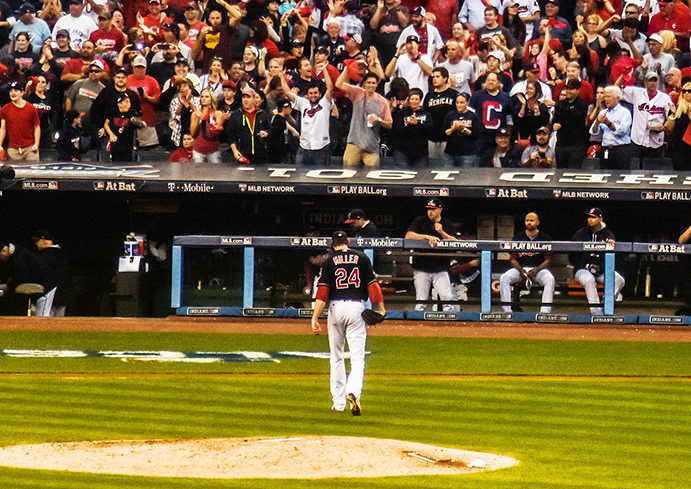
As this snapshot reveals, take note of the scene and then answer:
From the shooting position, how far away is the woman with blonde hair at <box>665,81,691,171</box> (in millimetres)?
16219

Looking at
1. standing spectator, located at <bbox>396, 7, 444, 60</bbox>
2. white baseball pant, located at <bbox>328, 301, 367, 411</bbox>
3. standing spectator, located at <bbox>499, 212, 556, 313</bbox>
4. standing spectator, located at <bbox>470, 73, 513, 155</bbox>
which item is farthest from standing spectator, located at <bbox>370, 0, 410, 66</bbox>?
white baseball pant, located at <bbox>328, 301, 367, 411</bbox>

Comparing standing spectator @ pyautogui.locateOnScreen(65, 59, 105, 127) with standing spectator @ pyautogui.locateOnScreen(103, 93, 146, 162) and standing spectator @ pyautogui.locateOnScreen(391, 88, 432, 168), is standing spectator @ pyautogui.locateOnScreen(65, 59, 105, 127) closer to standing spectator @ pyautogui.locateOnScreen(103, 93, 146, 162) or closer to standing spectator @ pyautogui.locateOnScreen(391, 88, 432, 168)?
standing spectator @ pyautogui.locateOnScreen(103, 93, 146, 162)

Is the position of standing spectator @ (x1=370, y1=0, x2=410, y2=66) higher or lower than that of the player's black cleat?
higher

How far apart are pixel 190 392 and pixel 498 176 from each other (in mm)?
6513

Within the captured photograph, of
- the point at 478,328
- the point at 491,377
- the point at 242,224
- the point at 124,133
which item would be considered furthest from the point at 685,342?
the point at 124,133

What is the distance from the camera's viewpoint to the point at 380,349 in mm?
14594

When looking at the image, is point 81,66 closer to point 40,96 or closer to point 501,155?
point 40,96

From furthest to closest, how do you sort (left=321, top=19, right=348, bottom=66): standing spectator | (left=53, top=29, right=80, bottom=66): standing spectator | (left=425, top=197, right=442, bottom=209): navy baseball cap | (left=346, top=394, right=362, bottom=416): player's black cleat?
(left=53, top=29, right=80, bottom=66): standing spectator < (left=321, top=19, right=348, bottom=66): standing spectator < (left=425, top=197, right=442, bottom=209): navy baseball cap < (left=346, top=394, right=362, bottom=416): player's black cleat

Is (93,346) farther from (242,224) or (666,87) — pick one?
(666,87)

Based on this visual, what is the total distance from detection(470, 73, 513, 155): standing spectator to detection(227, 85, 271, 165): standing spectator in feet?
9.59

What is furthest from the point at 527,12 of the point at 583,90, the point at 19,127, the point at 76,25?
the point at 19,127

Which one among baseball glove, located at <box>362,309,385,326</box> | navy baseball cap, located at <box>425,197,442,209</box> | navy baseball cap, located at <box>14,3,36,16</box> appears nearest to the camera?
baseball glove, located at <box>362,309,385,326</box>

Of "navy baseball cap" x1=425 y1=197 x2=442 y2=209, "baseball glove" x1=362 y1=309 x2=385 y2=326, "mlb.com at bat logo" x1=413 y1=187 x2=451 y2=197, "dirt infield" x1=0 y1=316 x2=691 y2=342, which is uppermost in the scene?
"mlb.com at bat logo" x1=413 y1=187 x2=451 y2=197

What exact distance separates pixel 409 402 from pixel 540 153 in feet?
22.1
